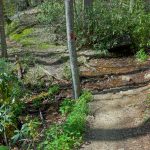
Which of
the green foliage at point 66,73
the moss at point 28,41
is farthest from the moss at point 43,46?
the green foliage at point 66,73

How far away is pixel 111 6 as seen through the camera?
17344mm

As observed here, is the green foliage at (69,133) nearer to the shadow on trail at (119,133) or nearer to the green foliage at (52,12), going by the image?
the shadow on trail at (119,133)

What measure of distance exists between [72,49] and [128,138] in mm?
3020

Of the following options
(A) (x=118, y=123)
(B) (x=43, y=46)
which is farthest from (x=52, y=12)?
(A) (x=118, y=123)

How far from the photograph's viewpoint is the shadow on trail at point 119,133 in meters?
8.14

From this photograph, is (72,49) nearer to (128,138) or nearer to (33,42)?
(128,138)

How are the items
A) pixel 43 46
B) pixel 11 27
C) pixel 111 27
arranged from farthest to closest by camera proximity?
pixel 11 27 → pixel 43 46 → pixel 111 27

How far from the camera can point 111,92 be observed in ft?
36.8

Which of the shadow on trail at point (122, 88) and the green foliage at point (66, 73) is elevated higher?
the green foliage at point (66, 73)

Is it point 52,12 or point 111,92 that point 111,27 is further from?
point 111,92

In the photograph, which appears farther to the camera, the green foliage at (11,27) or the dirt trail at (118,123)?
the green foliage at (11,27)

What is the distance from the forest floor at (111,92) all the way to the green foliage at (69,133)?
198 millimetres

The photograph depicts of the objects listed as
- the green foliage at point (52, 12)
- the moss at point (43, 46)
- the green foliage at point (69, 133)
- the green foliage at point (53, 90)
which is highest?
the green foliage at point (52, 12)

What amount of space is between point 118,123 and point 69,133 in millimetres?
Result: 1284
